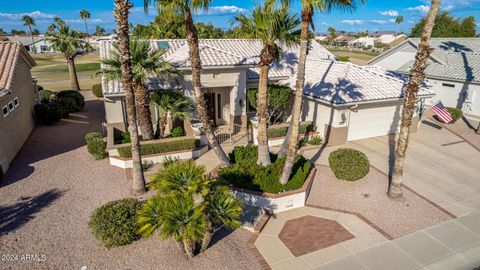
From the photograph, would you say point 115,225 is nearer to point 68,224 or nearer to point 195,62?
point 68,224

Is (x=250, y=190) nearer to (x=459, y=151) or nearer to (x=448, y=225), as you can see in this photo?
(x=448, y=225)

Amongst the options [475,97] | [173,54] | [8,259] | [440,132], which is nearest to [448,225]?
[440,132]

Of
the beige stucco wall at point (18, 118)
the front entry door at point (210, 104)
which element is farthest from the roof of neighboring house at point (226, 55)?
the beige stucco wall at point (18, 118)

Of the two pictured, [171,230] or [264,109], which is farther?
[264,109]

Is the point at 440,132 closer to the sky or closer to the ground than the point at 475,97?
closer to the ground

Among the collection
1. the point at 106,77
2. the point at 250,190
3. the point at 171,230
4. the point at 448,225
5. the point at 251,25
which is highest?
the point at 251,25

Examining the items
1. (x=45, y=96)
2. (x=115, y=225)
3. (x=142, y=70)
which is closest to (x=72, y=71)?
(x=45, y=96)

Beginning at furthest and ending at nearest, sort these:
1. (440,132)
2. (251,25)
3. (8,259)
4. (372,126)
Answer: (440,132) → (372,126) → (251,25) → (8,259)
